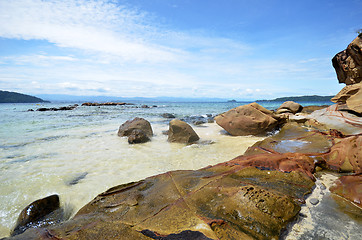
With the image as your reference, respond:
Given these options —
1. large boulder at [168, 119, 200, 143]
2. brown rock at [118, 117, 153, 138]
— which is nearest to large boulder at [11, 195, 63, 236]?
large boulder at [168, 119, 200, 143]

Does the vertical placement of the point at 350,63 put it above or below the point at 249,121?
above

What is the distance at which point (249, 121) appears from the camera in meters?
7.88

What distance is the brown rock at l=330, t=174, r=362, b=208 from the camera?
2002mm

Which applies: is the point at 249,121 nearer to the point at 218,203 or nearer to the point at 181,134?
the point at 181,134

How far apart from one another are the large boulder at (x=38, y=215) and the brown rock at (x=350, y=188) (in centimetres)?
377

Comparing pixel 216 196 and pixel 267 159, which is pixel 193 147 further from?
pixel 216 196

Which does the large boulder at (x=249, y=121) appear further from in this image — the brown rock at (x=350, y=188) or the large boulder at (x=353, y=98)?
the brown rock at (x=350, y=188)

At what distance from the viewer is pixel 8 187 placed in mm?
3428

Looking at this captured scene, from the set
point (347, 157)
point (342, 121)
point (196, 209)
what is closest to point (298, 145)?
point (347, 157)

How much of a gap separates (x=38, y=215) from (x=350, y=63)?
1187cm

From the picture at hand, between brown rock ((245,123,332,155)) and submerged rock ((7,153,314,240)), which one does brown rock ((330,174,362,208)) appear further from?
brown rock ((245,123,332,155))

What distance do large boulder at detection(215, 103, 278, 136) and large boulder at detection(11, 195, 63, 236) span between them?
7.01m

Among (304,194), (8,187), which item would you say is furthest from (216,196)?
(8,187)

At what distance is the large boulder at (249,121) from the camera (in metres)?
7.80
